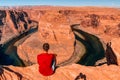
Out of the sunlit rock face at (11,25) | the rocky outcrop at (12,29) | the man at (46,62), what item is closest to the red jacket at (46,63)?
the man at (46,62)

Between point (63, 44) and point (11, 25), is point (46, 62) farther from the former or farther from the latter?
point (11, 25)

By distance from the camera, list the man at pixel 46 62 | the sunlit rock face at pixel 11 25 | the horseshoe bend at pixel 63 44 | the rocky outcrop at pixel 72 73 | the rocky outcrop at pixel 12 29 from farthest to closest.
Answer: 1. the sunlit rock face at pixel 11 25
2. the rocky outcrop at pixel 12 29
3. the horseshoe bend at pixel 63 44
4. the rocky outcrop at pixel 72 73
5. the man at pixel 46 62

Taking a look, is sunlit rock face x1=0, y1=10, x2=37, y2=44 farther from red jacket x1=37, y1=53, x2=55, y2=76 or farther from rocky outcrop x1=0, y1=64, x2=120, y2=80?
red jacket x1=37, y1=53, x2=55, y2=76

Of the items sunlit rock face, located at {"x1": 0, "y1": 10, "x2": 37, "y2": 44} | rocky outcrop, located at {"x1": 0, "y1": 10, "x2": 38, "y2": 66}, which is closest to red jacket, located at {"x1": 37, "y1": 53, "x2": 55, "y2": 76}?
rocky outcrop, located at {"x1": 0, "y1": 10, "x2": 38, "y2": 66}

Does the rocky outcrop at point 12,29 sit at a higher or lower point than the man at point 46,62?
lower

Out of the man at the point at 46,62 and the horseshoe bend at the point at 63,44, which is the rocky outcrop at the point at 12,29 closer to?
the horseshoe bend at the point at 63,44

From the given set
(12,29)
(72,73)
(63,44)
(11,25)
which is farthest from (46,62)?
(11,25)
